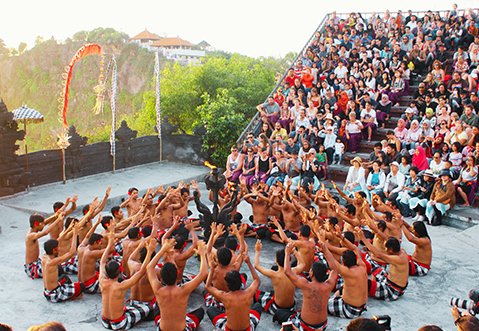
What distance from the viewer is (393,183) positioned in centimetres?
1235

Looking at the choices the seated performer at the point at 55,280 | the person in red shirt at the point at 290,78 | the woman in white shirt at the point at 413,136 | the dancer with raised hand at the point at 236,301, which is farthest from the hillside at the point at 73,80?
the dancer with raised hand at the point at 236,301

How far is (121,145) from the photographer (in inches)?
669

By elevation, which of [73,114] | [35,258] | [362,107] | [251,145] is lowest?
[73,114]

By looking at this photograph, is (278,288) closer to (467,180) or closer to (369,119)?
(467,180)

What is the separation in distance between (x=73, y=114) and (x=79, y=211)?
4812 cm

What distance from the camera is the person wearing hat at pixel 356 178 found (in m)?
12.8

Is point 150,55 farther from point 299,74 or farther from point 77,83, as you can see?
point 299,74

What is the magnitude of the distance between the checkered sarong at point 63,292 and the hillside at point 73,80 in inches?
1786

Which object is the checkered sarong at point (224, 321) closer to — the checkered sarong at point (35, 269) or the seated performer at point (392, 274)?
the seated performer at point (392, 274)

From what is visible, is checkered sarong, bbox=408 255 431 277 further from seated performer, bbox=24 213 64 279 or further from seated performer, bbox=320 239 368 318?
seated performer, bbox=24 213 64 279

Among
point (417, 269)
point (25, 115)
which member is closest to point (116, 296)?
point (417, 269)

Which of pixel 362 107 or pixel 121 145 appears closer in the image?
pixel 362 107

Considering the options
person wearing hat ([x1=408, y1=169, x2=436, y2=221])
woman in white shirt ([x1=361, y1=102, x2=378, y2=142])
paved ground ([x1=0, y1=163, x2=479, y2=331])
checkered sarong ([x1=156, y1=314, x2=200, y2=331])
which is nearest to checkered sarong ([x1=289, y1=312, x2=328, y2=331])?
paved ground ([x1=0, y1=163, x2=479, y2=331])

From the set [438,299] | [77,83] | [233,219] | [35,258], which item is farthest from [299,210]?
[77,83]
